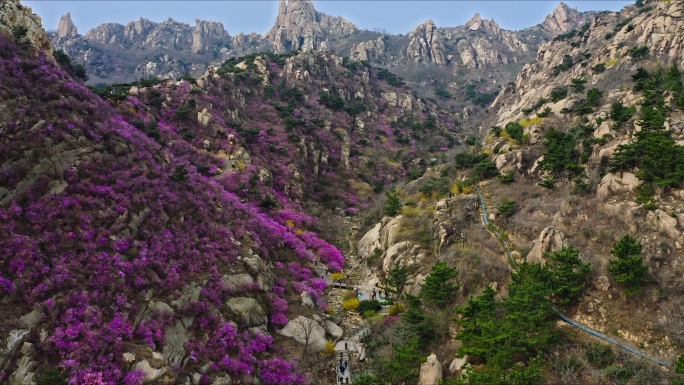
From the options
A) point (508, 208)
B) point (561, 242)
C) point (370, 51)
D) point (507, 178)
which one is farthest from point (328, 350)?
point (370, 51)

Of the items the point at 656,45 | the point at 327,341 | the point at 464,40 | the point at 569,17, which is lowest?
the point at 327,341

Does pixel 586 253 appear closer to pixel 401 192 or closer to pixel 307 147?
pixel 401 192

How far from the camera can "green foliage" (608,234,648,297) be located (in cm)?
1972

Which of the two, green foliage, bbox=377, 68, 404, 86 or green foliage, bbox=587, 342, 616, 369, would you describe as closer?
green foliage, bbox=587, 342, 616, 369

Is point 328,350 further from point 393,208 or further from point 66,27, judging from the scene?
point 66,27

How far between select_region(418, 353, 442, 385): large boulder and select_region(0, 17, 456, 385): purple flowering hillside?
28.8 ft

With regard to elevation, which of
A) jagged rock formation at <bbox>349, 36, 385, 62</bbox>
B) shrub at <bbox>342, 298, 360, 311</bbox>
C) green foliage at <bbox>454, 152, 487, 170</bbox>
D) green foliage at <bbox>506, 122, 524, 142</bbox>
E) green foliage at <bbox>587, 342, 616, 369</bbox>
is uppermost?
jagged rock formation at <bbox>349, 36, 385, 62</bbox>

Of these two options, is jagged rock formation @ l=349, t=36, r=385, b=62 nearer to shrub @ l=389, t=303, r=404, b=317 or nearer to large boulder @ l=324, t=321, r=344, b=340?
shrub @ l=389, t=303, r=404, b=317

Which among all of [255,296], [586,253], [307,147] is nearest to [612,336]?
[586,253]

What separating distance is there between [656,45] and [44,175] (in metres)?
66.2

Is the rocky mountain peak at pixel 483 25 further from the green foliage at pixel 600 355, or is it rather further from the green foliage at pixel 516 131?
the green foliage at pixel 600 355

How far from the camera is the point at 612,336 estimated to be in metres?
19.6

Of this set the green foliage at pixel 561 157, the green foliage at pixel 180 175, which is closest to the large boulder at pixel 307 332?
the green foliage at pixel 180 175

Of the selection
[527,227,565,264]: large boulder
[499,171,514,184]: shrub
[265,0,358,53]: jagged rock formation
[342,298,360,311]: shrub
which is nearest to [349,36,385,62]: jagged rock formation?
[265,0,358,53]: jagged rock formation
